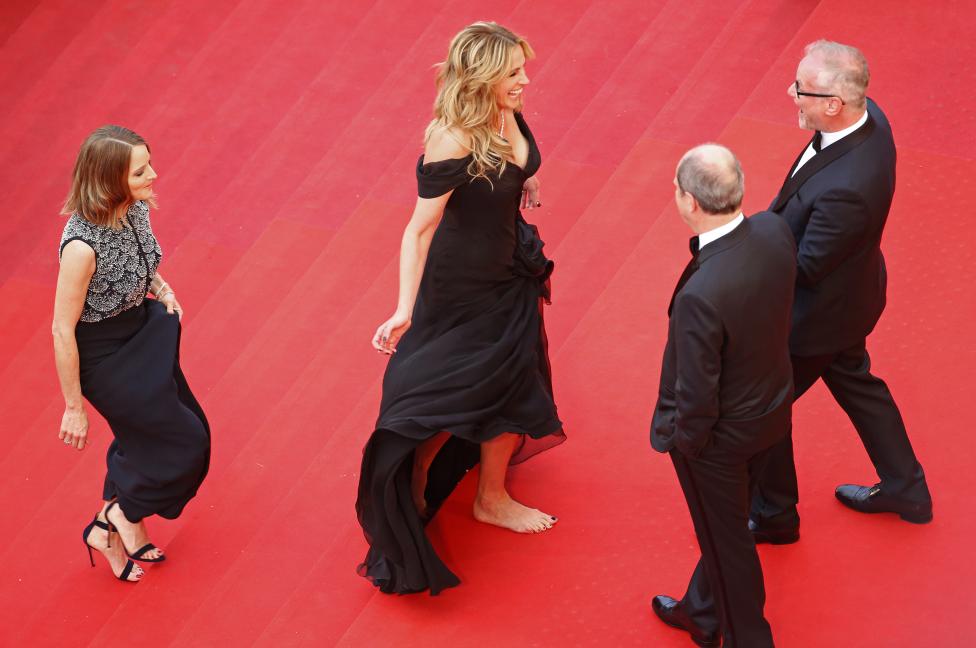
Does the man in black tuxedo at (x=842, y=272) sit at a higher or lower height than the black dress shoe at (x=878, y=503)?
higher

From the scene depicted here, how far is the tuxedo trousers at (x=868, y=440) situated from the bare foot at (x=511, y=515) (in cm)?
64

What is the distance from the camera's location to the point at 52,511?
4297mm

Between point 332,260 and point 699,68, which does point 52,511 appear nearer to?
point 332,260

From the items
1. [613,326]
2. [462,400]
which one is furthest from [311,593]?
[613,326]

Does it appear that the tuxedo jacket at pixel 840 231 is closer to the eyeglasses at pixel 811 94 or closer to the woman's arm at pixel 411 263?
the eyeglasses at pixel 811 94

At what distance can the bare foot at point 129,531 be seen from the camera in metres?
3.88

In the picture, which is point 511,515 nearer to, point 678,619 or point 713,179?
point 678,619

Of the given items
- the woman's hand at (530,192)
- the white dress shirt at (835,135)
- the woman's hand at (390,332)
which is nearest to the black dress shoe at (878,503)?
the white dress shirt at (835,135)

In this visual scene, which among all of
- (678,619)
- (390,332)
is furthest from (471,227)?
(678,619)

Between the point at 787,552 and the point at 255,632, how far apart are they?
1.58m

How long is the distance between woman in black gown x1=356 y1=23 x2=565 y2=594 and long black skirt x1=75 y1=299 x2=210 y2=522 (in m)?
0.80

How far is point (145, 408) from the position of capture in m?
3.66

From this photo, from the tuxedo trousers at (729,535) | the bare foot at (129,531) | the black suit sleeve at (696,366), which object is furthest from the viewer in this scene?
the bare foot at (129,531)

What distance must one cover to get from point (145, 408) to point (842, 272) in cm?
→ 214
